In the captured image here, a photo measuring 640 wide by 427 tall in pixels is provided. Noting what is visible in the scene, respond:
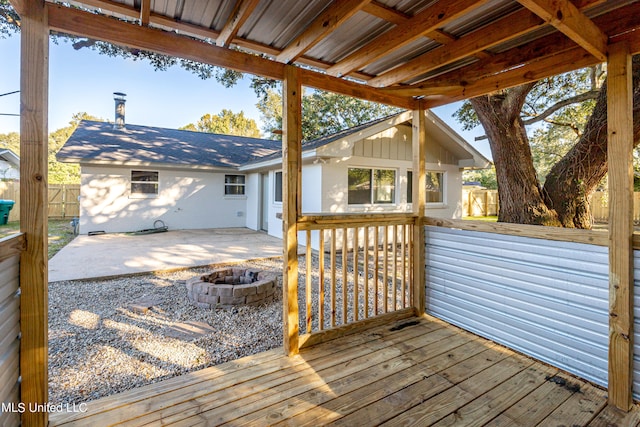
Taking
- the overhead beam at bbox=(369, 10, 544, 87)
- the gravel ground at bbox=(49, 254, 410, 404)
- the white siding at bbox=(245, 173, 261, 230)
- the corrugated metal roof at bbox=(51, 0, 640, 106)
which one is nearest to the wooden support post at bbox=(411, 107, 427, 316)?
the overhead beam at bbox=(369, 10, 544, 87)

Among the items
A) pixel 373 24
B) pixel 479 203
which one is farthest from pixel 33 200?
pixel 479 203

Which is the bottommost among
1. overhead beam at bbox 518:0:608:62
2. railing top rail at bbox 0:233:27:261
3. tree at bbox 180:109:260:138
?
railing top rail at bbox 0:233:27:261

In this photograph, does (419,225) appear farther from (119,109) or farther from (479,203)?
(479,203)

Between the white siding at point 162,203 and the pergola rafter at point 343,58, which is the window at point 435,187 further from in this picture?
the white siding at point 162,203

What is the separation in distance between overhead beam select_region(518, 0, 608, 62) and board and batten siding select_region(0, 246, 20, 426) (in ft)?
8.86

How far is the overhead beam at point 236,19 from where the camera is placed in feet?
5.72

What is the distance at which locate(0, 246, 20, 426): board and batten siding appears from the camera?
4.46ft

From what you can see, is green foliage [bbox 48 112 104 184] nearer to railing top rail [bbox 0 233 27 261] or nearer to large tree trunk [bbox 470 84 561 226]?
railing top rail [bbox 0 233 27 261]

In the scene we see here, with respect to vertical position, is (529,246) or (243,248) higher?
(529,246)

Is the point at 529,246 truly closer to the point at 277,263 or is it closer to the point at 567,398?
the point at 567,398

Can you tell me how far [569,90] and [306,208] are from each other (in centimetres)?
780

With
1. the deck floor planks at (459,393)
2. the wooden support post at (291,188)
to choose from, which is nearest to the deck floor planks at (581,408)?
the deck floor planks at (459,393)

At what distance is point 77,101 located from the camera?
24656mm

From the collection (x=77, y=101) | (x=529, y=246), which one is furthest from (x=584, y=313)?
(x=77, y=101)
